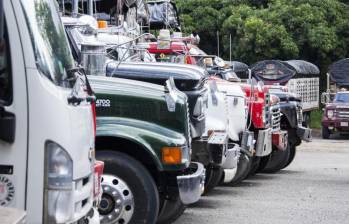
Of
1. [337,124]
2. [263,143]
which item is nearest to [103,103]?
[263,143]

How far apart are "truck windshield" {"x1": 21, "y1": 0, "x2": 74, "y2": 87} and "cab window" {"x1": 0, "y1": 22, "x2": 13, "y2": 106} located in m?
0.17

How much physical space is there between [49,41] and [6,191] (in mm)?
1005

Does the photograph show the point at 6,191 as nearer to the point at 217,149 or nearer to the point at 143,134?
the point at 143,134

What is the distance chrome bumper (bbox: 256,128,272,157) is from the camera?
1214cm

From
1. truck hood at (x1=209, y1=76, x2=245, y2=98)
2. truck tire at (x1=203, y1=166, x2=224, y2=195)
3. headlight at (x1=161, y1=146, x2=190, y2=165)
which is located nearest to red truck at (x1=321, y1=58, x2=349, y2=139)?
truck hood at (x1=209, y1=76, x2=245, y2=98)

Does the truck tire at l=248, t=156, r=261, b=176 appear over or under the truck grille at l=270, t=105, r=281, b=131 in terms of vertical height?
under

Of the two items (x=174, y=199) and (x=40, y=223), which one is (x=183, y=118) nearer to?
(x=174, y=199)

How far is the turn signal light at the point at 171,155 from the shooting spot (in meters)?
7.20

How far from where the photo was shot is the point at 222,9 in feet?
113

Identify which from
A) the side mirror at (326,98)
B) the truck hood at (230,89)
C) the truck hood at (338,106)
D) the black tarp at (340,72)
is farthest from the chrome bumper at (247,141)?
the black tarp at (340,72)

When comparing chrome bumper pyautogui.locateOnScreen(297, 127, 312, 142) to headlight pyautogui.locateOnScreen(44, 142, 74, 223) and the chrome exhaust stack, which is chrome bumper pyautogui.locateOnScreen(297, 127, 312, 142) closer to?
the chrome exhaust stack

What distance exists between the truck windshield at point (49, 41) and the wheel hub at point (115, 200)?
2.08 meters

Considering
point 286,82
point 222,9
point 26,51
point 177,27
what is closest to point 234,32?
point 222,9

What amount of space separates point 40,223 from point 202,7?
2982 cm
